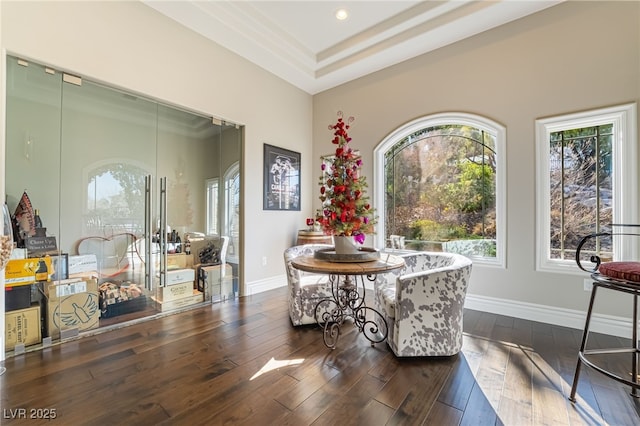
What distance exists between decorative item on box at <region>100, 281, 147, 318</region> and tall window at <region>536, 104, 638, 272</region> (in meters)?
4.43

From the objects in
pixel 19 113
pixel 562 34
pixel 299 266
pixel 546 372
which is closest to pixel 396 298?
pixel 299 266

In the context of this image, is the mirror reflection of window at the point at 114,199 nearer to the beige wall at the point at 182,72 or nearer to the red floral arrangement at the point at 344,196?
the beige wall at the point at 182,72

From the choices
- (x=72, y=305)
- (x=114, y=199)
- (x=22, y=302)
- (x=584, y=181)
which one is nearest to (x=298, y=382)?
(x=72, y=305)

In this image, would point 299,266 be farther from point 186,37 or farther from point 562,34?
point 562,34

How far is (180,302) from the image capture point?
10.9 feet

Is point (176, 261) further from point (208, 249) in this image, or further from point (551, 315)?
point (551, 315)

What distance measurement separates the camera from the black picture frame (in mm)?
4133

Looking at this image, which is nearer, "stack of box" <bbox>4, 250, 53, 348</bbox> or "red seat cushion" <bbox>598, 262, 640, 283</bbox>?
"red seat cushion" <bbox>598, 262, 640, 283</bbox>

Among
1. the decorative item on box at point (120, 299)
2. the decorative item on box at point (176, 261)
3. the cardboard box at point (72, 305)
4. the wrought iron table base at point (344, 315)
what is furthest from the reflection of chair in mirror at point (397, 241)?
the cardboard box at point (72, 305)

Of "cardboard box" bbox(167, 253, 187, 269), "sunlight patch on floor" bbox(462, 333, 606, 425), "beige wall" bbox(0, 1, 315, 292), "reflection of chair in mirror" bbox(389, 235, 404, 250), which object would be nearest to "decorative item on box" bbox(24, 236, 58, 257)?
"beige wall" bbox(0, 1, 315, 292)

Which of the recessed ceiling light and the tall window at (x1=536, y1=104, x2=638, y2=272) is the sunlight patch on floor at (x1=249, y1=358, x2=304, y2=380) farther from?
the recessed ceiling light

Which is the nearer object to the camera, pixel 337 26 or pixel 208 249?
pixel 337 26

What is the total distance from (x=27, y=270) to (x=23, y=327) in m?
0.45

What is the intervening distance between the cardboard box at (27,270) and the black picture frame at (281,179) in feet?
7.72
